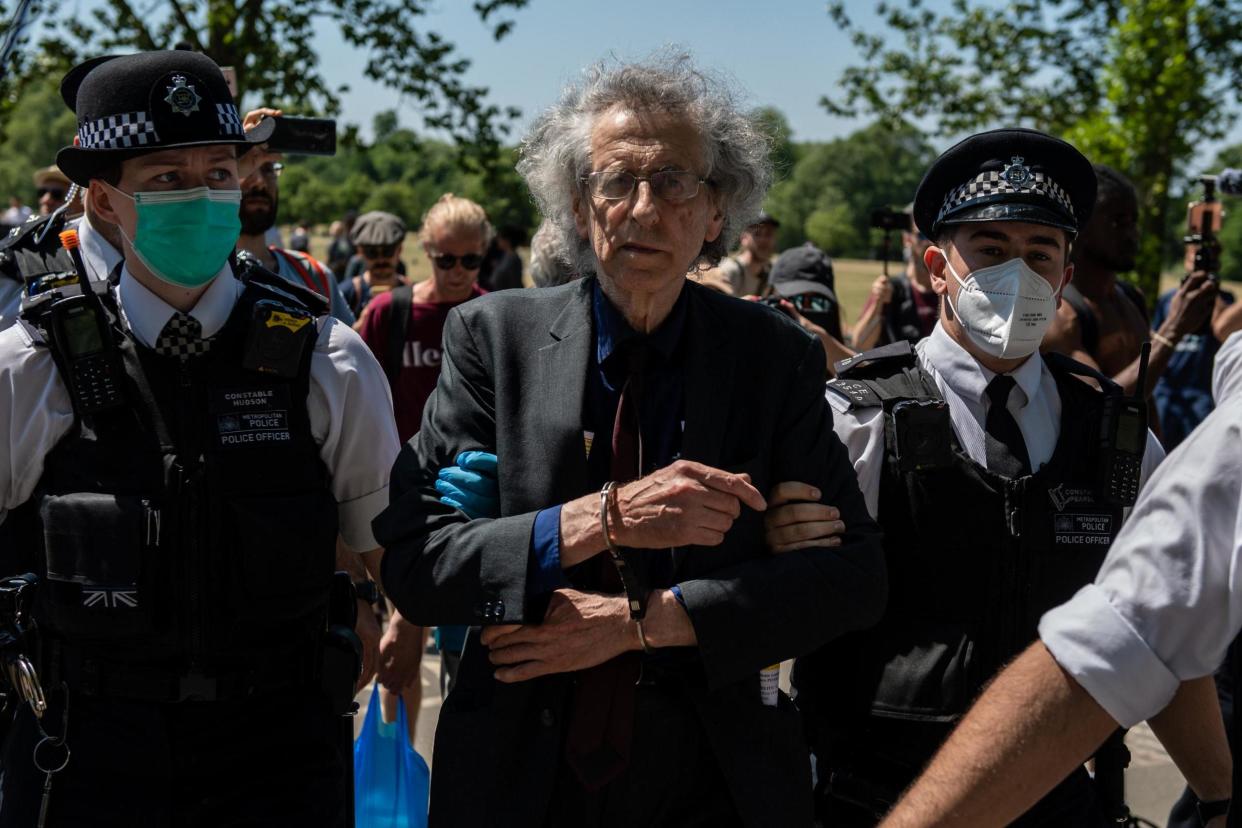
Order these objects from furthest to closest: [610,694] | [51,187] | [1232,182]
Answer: [51,187] < [1232,182] < [610,694]

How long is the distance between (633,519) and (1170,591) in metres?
0.93

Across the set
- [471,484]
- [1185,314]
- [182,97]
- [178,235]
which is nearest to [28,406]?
[178,235]

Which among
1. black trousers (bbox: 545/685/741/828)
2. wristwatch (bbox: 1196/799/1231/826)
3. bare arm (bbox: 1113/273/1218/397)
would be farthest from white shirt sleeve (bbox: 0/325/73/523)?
bare arm (bbox: 1113/273/1218/397)

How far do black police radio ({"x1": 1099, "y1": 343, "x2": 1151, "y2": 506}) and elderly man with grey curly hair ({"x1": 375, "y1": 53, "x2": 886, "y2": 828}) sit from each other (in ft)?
2.22

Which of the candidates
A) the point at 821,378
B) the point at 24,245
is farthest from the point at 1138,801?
the point at 24,245

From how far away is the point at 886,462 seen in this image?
9.41 ft

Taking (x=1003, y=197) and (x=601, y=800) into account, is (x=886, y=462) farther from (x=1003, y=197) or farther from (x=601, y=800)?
(x=601, y=800)

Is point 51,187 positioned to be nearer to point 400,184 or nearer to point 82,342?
point 82,342

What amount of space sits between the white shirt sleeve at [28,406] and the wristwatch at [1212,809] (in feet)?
8.09

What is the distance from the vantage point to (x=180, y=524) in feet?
9.00

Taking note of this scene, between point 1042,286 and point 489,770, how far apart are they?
5.42ft

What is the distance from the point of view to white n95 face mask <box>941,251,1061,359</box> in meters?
3.00

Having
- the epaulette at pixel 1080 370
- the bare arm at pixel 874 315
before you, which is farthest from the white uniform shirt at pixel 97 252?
the bare arm at pixel 874 315

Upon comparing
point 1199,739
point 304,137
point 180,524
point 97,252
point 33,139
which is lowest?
point 1199,739
